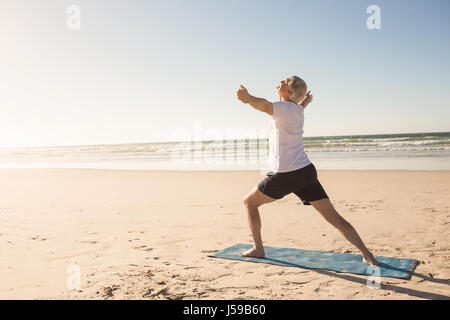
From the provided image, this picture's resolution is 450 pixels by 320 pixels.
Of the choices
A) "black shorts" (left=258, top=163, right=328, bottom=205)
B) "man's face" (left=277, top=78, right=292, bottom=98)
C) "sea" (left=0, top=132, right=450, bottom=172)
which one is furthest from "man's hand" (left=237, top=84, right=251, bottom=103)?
"sea" (left=0, top=132, right=450, bottom=172)

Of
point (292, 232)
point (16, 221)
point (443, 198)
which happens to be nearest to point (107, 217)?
point (16, 221)

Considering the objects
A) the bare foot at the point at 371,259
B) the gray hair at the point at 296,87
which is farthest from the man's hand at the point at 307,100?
the bare foot at the point at 371,259

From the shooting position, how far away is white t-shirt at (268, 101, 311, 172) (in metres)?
3.67

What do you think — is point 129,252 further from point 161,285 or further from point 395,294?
point 395,294

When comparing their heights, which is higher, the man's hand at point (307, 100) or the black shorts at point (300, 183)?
the man's hand at point (307, 100)

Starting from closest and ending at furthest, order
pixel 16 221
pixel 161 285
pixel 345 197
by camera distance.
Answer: pixel 161 285
pixel 16 221
pixel 345 197

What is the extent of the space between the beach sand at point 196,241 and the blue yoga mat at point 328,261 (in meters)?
0.13

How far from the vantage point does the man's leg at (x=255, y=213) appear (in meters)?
4.10

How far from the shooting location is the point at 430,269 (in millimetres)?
3953

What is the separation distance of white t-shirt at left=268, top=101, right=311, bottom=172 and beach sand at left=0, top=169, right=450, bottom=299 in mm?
1148

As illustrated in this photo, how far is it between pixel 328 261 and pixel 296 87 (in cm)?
199

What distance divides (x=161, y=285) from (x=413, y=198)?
261 inches

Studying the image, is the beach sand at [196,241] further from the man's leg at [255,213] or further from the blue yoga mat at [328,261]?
the man's leg at [255,213]

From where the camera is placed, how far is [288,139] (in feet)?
12.2
